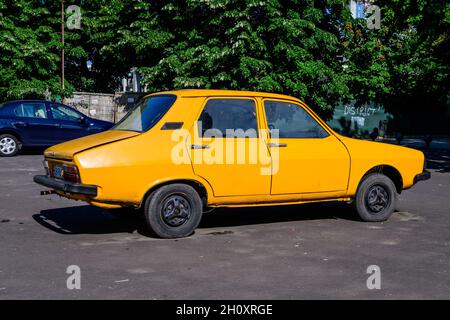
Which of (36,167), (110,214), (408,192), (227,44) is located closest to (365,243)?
(110,214)

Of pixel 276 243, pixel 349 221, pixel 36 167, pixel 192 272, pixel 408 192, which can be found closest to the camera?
pixel 192 272

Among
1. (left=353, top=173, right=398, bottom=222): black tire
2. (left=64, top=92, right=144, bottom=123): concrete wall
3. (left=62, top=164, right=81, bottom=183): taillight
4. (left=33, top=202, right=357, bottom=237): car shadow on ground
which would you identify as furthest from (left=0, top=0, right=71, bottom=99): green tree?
(left=353, top=173, right=398, bottom=222): black tire

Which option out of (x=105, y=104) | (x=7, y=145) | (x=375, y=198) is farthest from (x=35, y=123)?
(x=105, y=104)

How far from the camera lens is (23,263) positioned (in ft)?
20.4

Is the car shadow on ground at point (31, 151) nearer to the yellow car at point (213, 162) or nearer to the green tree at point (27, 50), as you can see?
the green tree at point (27, 50)

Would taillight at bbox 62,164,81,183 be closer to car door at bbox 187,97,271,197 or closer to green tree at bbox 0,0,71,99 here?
car door at bbox 187,97,271,197

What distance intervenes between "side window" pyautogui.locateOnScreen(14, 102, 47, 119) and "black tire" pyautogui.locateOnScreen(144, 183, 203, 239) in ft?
41.0

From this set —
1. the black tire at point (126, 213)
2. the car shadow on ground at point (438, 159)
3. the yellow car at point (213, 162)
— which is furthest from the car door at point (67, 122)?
the yellow car at point (213, 162)

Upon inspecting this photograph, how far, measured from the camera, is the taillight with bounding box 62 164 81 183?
699 centimetres

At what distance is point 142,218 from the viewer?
8.46 metres

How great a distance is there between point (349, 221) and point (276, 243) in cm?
187

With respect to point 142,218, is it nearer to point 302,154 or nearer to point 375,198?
point 302,154

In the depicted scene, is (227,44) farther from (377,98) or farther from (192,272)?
(192,272)

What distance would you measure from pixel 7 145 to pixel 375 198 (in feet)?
42.2
